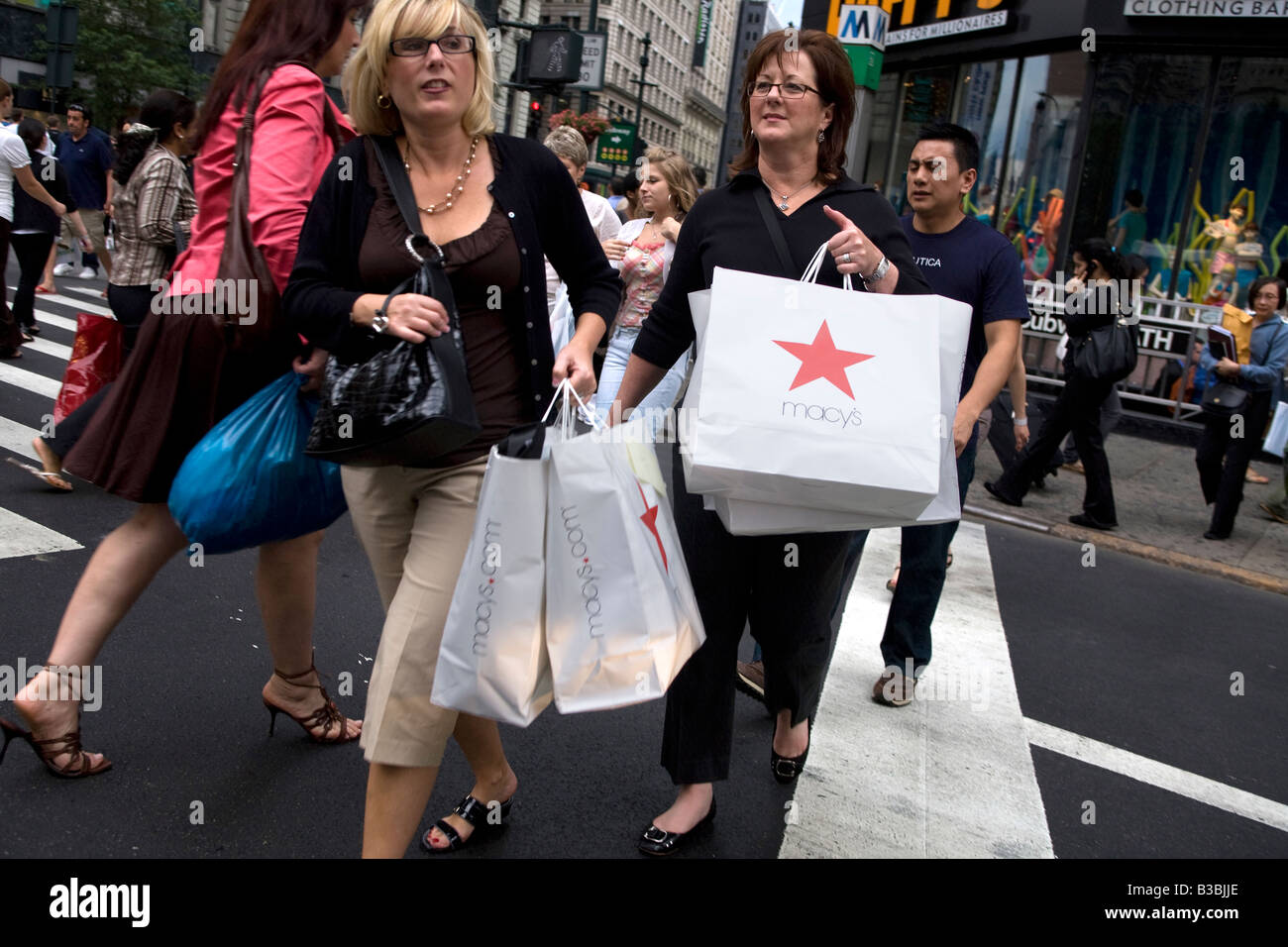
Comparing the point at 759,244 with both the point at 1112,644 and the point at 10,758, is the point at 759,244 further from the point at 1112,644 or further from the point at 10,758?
the point at 1112,644

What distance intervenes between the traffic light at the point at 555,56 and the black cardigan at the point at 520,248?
1242 cm

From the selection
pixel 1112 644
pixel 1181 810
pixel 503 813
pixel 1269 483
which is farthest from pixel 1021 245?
pixel 503 813

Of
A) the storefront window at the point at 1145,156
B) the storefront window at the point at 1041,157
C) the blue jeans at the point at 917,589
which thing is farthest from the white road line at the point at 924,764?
the storefront window at the point at 1041,157

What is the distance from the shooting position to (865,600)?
221 inches

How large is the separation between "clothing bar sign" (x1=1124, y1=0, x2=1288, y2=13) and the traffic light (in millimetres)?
6589

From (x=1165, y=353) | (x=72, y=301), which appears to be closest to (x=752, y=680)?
(x=1165, y=353)

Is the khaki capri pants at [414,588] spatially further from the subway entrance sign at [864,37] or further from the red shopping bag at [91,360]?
the subway entrance sign at [864,37]

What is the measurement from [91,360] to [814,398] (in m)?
2.92

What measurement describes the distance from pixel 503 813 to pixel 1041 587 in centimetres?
427

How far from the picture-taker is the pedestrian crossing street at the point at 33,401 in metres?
4.90

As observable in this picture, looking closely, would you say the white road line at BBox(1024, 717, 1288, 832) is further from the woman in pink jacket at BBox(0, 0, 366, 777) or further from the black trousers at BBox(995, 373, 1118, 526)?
the black trousers at BBox(995, 373, 1118, 526)

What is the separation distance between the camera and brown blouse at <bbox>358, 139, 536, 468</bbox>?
242 cm

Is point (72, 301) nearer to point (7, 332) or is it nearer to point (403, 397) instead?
point (7, 332)

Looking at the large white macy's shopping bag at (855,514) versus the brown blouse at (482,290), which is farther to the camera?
the large white macy's shopping bag at (855,514)
